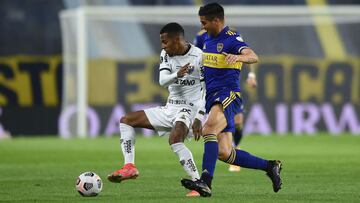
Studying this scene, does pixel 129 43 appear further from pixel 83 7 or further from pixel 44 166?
pixel 44 166

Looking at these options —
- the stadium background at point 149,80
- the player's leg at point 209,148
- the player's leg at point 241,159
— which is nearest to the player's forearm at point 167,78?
the player's leg at point 209,148

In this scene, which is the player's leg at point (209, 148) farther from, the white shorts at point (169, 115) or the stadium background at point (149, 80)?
the stadium background at point (149, 80)

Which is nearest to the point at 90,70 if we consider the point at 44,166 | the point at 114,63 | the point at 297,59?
the point at 114,63

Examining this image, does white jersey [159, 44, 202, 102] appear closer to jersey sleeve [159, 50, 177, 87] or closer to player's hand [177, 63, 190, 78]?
jersey sleeve [159, 50, 177, 87]

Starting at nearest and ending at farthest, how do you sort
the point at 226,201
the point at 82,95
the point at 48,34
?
1. the point at 226,201
2. the point at 82,95
3. the point at 48,34

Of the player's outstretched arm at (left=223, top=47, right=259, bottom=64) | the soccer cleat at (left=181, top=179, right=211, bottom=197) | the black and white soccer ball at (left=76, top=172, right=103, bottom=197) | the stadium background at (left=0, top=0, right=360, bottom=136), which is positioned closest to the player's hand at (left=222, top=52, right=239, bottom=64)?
the player's outstretched arm at (left=223, top=47, right=259, bottom=64)

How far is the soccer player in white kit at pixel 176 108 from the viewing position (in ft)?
33.3

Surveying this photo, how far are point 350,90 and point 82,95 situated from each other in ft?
19.9

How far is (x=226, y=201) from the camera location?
947 centimetres

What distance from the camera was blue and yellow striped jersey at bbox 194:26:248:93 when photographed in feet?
34.0

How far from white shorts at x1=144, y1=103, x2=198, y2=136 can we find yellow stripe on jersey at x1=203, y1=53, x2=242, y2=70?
0.45 metres

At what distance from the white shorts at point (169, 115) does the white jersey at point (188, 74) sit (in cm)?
9

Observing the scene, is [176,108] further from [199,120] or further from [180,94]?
[199,120]

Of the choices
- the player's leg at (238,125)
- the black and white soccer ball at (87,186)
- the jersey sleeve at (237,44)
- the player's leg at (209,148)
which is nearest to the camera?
the player's leg at (209,148)
